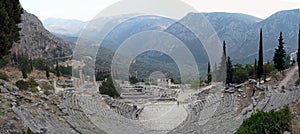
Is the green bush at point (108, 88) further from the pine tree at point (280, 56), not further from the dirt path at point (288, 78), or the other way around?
the dirt path at point (288, 78)

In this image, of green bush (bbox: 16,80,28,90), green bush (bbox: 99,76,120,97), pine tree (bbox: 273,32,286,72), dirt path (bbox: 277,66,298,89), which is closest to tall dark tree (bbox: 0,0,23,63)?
green bush (bbox: 16,80,28,90)

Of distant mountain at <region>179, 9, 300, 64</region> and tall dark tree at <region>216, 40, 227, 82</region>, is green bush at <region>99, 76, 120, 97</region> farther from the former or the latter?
distant mountain at <region>179, 9, 300, 64</region>

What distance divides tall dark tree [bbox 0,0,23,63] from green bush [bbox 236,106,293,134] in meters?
12.4

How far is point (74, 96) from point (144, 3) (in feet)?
37.8

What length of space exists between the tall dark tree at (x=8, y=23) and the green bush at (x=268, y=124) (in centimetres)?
1239

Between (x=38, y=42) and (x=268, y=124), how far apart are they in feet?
303

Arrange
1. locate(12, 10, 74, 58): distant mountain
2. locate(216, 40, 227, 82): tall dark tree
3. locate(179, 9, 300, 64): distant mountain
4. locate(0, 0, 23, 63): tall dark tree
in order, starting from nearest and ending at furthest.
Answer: locate(0, 0, 23, 63): tall dark tree < locate(216, 40, 227, 82): tall dark tree < locate(12, 10, 74, 58): distant mountain < locate(179, 9, 300, 64): distant mountain

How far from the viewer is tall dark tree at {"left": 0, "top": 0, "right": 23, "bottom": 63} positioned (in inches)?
622

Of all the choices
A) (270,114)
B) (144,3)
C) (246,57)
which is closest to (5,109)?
(270,114)

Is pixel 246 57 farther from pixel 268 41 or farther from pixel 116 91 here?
pixel 116 91

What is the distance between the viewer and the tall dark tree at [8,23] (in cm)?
1579

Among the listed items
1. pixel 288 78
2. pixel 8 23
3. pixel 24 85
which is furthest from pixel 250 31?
pixel 8 23

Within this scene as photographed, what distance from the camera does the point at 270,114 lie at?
10.7 m

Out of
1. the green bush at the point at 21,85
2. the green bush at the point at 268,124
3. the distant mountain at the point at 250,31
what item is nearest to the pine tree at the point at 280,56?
the green bush at the point at 268,124
